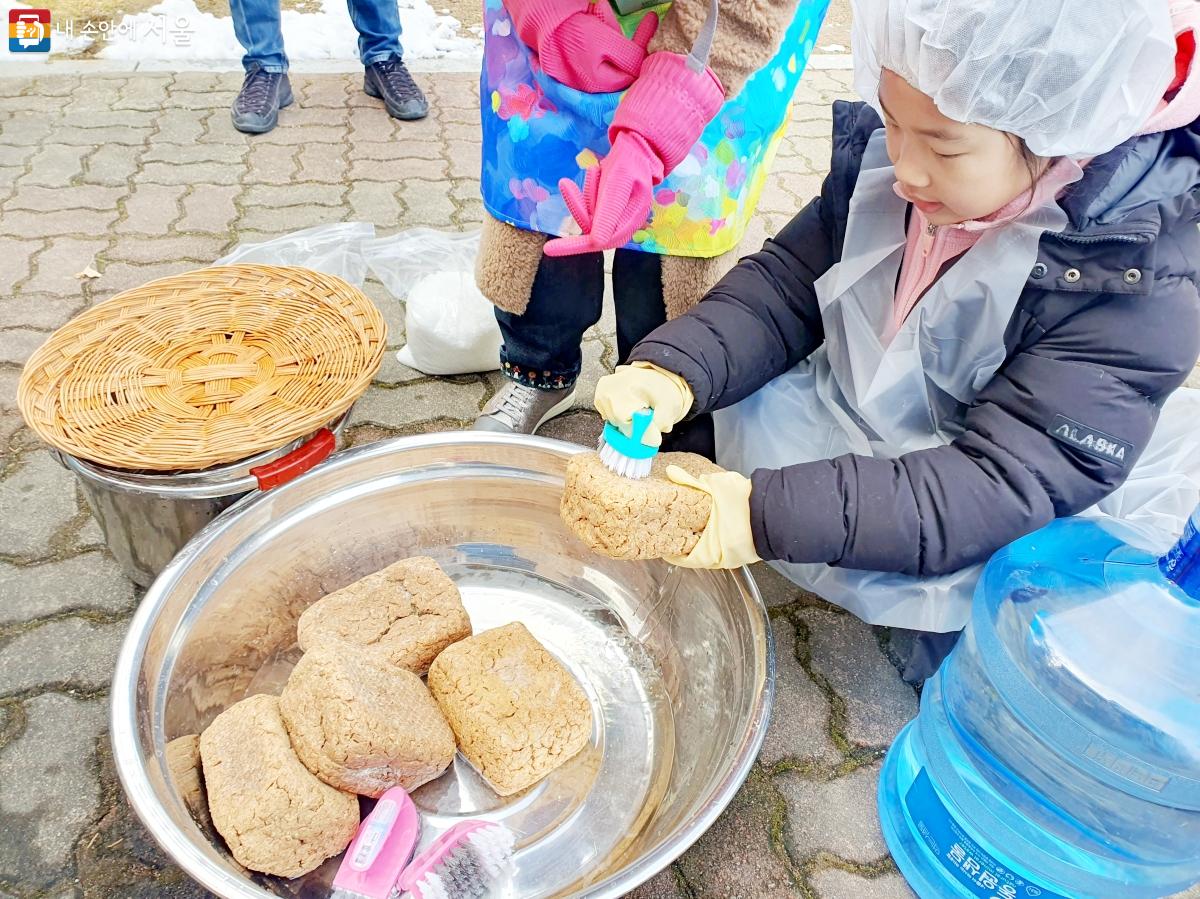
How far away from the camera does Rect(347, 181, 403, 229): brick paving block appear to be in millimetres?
2395

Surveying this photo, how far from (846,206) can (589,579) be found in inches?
28.6

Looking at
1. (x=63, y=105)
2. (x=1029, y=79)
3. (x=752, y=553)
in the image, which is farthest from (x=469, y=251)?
(x=63, y=105)

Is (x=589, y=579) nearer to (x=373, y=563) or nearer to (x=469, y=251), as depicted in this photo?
(x=373, y=563)

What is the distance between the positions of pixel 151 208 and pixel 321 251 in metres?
0.63

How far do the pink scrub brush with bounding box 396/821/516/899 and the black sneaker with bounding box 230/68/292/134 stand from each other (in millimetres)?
2480

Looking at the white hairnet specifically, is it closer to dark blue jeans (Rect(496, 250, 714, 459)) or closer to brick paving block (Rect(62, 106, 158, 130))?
dark blue jeans (Rect(496, 250, 714, 459))

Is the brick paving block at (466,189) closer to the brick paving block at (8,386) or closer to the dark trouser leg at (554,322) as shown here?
the dark trouser leg at (554,322)

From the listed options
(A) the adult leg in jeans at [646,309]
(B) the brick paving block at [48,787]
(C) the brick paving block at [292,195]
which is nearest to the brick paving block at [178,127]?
(C) the brick paving block at [292,195]

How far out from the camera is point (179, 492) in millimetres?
1120

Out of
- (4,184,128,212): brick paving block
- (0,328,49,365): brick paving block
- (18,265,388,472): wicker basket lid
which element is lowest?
(0,328,49,365): brick paving block

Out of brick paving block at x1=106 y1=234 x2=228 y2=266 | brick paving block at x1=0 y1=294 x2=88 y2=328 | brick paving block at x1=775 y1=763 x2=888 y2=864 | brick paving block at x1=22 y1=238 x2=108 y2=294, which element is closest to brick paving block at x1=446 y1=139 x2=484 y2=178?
brick paving block at x1=106 y1=234 x2=228 y2=266

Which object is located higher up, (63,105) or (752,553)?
(752,553)

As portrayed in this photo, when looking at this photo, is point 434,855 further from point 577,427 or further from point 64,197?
point 64,197

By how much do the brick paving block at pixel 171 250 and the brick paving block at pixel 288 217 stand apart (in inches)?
4.6
